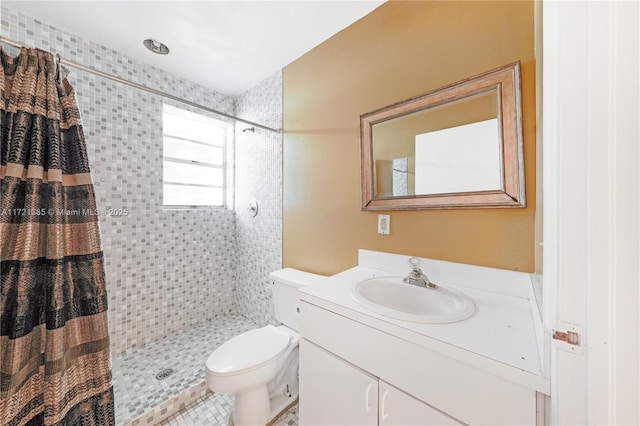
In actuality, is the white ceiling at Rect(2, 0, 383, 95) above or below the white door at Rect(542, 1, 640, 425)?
above

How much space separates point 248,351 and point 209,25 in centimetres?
204

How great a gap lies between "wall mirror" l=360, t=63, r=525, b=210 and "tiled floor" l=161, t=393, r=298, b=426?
132 cm

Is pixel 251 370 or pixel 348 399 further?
pixel 251 370

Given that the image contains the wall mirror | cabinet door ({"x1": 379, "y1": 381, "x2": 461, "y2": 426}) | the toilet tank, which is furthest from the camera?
the toilet tank

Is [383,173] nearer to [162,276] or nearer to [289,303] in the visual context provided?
[289,303]

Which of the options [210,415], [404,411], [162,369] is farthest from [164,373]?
[404,411]

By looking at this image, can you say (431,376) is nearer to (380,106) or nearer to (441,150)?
(441,150)

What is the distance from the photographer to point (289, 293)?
1.63m

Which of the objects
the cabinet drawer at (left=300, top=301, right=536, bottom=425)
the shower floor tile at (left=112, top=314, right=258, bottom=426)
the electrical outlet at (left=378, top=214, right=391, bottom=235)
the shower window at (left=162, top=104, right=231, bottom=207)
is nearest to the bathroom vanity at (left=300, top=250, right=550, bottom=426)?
the cabinet drawer at (left=300, top=301, right=536, bottom=425)

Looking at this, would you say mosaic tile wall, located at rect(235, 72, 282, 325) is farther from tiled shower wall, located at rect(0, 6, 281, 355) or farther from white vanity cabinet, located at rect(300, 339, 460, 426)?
white vanity cabinet, located at rect(300, 339, 460, 426)

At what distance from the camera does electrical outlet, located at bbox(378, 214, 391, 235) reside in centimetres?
135

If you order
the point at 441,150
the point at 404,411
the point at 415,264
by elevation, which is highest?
the point at 441,150

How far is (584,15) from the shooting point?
384 millimetres

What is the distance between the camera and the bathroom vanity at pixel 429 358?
0.61 metres
